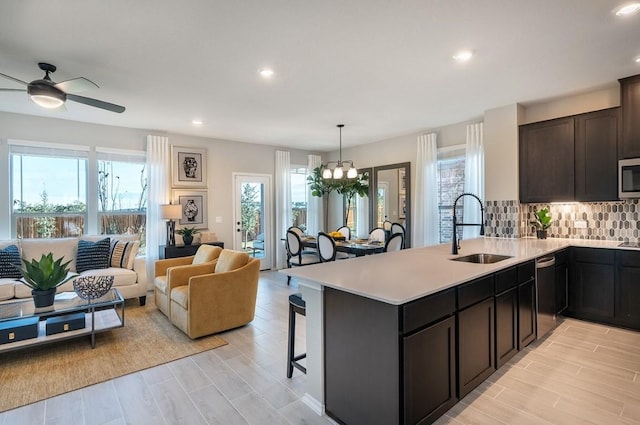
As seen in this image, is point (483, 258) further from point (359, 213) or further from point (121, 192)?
point (121, 192)

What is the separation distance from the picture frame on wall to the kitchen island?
12.8ft

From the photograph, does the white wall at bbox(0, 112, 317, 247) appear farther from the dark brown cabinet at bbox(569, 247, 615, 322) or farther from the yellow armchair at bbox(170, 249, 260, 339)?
the dark brown cabinet at bbox(569, 247, 615, 322)

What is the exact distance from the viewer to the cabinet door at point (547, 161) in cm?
410

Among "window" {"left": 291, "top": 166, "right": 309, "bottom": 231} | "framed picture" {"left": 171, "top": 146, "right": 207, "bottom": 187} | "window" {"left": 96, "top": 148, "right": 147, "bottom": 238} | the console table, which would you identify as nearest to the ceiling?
"window" {"left": 96, "top": 148, "right": 147, "bottom": 238}

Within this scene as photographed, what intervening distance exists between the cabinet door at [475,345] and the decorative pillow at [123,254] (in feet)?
15.3

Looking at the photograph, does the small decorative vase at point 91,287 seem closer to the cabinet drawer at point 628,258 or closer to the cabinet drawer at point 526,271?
the cabinet drawer at point 526,271

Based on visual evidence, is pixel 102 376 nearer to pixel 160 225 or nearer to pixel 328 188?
pixel 160 225

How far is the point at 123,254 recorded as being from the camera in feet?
16.1

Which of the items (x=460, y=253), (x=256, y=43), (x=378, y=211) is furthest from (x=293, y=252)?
(x=256, y=43)

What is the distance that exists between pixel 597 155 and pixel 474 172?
5.21 feet

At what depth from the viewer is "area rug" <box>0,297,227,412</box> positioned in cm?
264

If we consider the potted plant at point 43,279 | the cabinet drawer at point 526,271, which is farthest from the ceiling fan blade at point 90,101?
the cabinet drawer at point 526,271

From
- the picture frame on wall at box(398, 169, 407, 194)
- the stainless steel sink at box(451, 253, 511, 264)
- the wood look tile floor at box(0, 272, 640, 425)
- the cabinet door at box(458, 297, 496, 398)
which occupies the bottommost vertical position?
the wood look tile floor at box(0, 272, 640, 425)

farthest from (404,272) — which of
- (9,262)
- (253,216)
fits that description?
(253,216)
